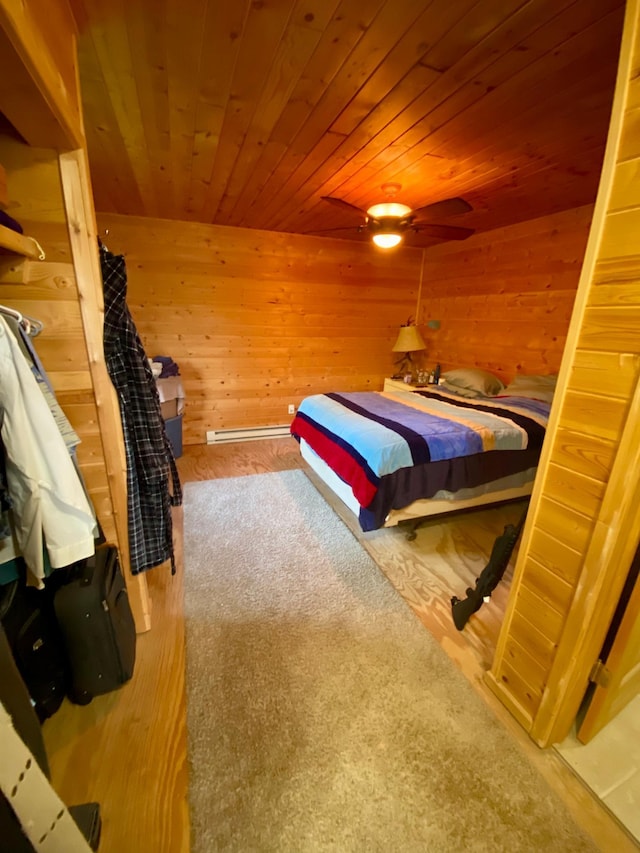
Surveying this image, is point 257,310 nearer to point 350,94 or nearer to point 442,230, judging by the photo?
point 442,230

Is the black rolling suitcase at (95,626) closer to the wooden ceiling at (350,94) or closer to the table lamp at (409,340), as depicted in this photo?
the wooden ceiling at (350,94)

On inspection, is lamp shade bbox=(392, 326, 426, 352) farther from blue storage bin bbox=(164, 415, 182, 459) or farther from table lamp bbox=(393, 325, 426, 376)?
blue storage bin bbox=(164, 415, 182, 459)

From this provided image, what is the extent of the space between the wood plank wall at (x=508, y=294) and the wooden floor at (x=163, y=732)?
214 cm

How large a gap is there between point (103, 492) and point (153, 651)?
2.51 ft

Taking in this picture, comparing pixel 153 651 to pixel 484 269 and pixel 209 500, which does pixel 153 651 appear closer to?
pixel 209 500

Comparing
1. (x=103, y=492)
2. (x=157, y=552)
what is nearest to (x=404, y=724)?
(x=157, y=552)

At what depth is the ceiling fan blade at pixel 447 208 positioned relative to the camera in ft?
6.78

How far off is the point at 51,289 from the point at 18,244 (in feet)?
0.66

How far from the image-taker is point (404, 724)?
1.28 meters

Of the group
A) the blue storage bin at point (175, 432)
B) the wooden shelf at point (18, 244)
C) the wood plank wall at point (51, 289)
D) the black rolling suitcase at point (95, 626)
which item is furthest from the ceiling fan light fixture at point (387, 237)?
the black rolling suitcase at point (95, 626)

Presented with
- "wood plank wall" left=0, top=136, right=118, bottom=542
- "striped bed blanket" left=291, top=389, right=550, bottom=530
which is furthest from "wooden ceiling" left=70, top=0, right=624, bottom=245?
"striped bed blanket" left=291, top=389, right=550, bottom=530

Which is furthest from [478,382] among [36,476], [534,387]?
[36,476]

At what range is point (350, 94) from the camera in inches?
57.8

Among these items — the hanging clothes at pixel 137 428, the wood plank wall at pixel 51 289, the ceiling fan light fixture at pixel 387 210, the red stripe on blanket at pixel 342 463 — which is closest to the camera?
the wood plank wall at pixel 51 289
